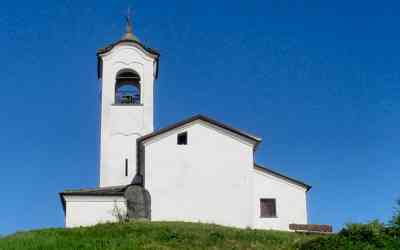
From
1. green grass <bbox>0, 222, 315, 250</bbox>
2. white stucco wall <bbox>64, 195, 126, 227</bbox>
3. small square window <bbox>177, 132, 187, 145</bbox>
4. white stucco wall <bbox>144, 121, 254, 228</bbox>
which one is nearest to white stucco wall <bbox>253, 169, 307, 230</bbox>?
white stucco wall <bbox>144, 121, 254, 228</bbox>

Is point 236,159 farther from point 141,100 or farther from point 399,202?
point 399,202

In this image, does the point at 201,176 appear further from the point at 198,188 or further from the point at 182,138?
the point at 182,138

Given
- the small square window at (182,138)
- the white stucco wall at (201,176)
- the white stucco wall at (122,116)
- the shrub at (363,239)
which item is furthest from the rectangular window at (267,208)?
the shrub at (363,239)

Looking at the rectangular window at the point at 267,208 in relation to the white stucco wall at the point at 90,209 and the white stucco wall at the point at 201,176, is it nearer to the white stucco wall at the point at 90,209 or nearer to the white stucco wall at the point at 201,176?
the white stucco wall at the point at 201,176

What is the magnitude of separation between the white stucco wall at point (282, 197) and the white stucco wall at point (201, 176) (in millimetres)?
1461

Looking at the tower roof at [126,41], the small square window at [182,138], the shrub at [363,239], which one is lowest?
the shrub at [363,239]

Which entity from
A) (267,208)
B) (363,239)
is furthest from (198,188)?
(363,239)

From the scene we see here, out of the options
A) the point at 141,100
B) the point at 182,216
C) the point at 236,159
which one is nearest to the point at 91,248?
the point at 182,216

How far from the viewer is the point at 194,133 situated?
38.8 meters

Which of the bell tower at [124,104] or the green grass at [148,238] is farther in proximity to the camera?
the bell tower at [124,104]

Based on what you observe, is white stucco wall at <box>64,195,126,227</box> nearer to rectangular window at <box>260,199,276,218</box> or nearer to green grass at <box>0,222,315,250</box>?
green grass at <box>0,222,315,250</box>

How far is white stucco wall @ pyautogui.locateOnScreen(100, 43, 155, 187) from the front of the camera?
42188 mm

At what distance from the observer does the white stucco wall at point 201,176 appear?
37.5 metres

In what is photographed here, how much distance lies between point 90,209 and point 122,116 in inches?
280
